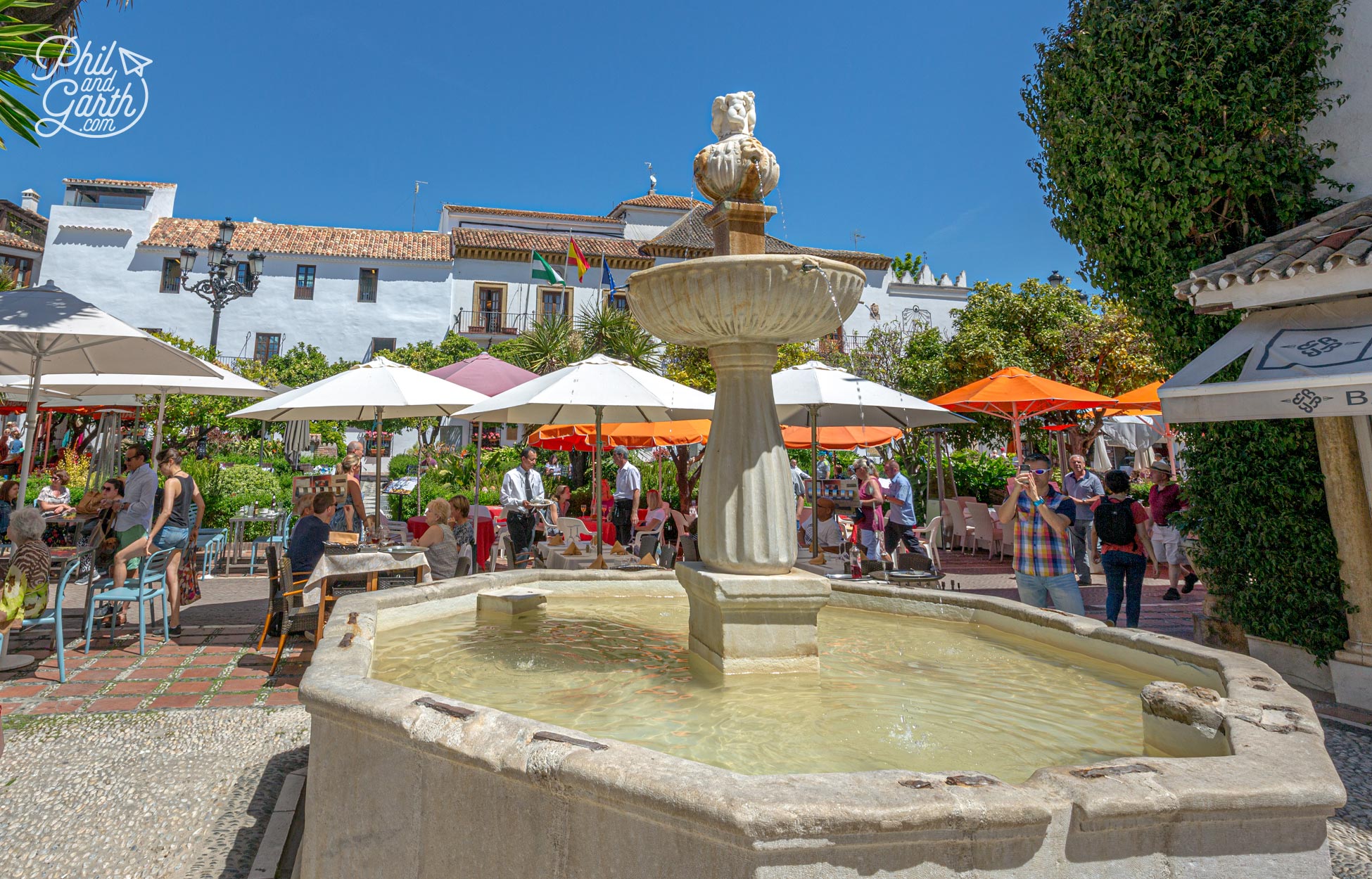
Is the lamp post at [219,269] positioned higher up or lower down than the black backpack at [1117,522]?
higher up

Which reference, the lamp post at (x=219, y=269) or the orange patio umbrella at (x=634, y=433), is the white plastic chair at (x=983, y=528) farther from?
the lamp post at (x=219, y=269)

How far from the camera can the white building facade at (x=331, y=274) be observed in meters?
35.8

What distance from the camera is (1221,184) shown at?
5906 mm

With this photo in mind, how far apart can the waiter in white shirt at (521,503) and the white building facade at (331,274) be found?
24.7 meters

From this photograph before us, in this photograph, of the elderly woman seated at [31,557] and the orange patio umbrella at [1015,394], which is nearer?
the elderly woman seated at [31,557]

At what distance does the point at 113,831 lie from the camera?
10.7ft

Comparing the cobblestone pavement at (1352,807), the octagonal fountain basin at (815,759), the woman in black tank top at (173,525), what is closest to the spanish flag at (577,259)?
the woman in black tank top at (173,525)

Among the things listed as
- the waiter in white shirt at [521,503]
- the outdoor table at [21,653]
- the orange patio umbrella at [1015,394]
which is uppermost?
the orange patio umbrella at [1015,394]

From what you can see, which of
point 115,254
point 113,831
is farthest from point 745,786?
point 115,254

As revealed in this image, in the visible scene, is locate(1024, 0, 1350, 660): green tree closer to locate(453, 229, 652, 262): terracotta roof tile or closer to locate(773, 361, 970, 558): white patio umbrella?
locate(773, 361, 970, 558): white patio umbrella

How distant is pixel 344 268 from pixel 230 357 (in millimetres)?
6752

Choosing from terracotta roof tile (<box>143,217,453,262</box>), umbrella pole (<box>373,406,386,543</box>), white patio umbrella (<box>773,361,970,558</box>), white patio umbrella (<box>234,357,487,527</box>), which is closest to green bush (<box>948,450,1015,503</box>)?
white patio umbrella (<box>773,361,970,558</box>)

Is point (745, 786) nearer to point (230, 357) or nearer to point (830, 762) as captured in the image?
point (830, 762)

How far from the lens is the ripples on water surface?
259 centimetres
